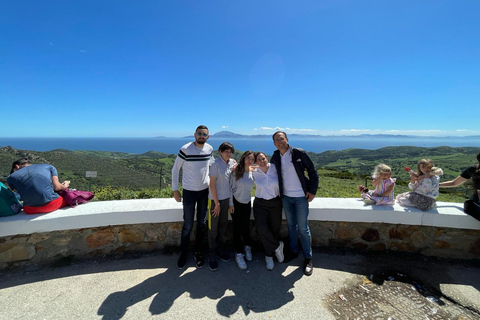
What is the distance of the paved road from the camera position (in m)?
2.13

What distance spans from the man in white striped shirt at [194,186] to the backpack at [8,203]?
1863mm

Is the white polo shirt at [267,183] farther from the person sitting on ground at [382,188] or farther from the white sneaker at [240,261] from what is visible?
the person sitting on ground at [382,188]

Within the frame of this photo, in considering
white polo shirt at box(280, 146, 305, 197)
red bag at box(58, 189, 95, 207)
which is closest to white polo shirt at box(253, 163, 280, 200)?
white polo shirt at box(280, 146, 305, 197)

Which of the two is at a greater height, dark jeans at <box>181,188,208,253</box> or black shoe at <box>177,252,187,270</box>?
dark jeans at <box>181,188,208,253</box>

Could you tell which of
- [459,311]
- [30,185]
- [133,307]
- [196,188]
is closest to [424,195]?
[459,311]

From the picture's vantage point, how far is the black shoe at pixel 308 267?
2719mm

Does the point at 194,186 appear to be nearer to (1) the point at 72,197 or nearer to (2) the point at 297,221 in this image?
(2) the point at 297,221

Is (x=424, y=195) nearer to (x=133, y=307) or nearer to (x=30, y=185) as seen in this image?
(x=133, y=307)

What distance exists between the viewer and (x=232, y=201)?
9.84 ft

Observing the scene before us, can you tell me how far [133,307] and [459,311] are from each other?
324 centimetres

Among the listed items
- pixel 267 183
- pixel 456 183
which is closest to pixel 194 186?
pixel 267 183

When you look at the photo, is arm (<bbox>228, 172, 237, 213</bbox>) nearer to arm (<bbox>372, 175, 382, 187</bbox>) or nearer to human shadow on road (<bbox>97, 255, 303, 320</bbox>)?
human shadow on road (<bbox>97, 255, 303, 320</bbox>)

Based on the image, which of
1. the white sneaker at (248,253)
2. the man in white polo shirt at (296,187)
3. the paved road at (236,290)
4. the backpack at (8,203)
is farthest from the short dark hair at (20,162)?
the man in white polo shirt at (296,187)

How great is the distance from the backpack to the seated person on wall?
0.30 ft
